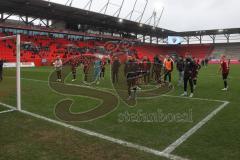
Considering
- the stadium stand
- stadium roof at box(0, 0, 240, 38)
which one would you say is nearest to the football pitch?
the stadium stand

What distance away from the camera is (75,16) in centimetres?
5353

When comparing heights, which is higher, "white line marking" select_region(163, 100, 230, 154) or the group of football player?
the group of football player

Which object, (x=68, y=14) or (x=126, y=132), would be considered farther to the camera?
(x=68, y=14)

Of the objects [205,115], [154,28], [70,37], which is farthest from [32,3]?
[205,115]

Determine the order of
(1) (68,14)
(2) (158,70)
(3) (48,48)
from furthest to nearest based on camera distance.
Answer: (3) (48,48), (1) (68,14), (2) (158,70)

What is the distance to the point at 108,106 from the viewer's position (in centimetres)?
1059

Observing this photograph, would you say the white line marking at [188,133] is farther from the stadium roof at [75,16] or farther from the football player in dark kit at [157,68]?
the stadium roof at [75,16]

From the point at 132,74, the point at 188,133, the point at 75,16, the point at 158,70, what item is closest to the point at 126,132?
the point at 188,133

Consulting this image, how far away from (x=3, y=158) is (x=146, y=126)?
3807 mm

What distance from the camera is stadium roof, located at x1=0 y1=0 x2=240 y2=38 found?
44094 millimetres

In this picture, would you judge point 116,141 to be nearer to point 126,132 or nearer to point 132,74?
point 126,132

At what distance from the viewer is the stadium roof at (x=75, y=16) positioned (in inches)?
1736

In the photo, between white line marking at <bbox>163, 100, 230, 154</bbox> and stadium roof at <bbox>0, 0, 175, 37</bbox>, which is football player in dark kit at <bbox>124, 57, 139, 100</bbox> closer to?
white line marking at <bbox>163, 100, 230, 154</bbox>

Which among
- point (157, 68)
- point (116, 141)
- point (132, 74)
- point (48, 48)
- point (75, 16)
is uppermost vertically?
point (75, 16)
